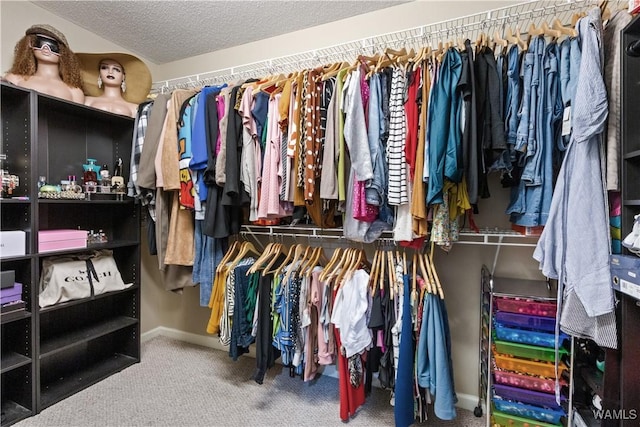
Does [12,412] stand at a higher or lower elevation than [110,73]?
lower

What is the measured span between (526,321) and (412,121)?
1033 millimetres

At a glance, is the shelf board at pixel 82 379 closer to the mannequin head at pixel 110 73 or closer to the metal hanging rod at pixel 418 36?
the mannequin head at pixel 110 73

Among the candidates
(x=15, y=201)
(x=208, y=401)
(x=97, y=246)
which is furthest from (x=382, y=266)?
(x=15, y=201)

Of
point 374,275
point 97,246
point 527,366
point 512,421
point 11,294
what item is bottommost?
point 512,421

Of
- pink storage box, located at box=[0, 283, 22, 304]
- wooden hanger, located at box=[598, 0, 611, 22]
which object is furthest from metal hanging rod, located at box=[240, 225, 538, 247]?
pink storage box, located at box=[0, 283, 22, 304]

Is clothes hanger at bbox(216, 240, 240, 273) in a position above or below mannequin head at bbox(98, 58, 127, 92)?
below

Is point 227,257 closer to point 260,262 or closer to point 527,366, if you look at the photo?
point 260,262

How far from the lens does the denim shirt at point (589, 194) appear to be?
3.32ft

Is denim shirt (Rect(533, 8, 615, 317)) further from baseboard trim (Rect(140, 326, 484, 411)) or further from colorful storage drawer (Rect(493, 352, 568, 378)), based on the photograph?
baseboard trim (Rect(140, 326, 484, 411))

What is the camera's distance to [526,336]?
1.33 metres

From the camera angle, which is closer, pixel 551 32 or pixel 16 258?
pixel 551 32

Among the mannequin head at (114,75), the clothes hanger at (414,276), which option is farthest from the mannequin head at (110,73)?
the clothes hanger at (414,276)

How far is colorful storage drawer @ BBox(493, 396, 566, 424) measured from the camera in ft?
4.29

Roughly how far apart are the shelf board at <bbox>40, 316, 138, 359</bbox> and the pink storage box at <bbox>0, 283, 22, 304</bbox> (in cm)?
35
